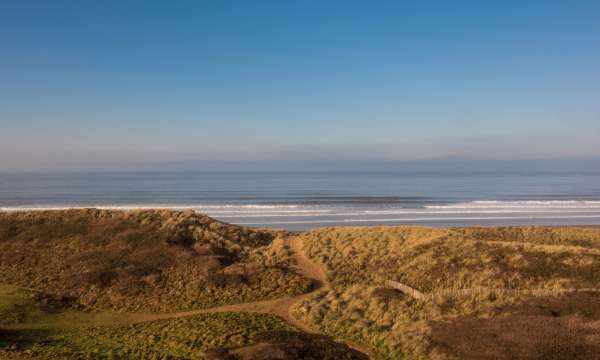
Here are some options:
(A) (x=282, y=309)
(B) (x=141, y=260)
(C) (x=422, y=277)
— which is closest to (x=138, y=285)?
(B) (x=141, y=260)

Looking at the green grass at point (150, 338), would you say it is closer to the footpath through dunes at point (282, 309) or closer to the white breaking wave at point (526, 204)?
the footpath through dunes at point (282, 309)

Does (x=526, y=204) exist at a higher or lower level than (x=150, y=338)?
higher


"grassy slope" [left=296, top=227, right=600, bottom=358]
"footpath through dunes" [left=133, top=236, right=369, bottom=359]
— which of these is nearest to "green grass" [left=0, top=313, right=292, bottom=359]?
"footpath through dunes" [left=133, top=236, right=369, bottom=359]

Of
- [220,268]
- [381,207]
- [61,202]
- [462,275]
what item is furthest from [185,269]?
[61,202]

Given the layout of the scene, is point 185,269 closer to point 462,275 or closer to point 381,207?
point 462,275

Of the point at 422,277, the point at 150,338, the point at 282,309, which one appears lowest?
the point at 282,309

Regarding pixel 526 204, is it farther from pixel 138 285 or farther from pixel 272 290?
pixel 138 285

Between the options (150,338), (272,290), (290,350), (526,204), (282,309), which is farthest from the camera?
(526,204)
